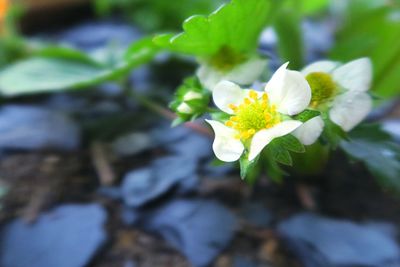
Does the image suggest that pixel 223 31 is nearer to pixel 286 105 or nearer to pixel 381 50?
pixel 286 105

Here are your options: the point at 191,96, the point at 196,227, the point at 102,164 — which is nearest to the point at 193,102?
the point at 191,96

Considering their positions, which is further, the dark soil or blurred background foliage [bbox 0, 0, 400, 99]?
blurred background foliage [bbox 0, 0, 400, 99]

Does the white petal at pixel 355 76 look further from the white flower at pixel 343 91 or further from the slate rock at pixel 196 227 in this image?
the slate rock at pixel 196 227

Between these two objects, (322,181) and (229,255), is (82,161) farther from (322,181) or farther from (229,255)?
(322,181)

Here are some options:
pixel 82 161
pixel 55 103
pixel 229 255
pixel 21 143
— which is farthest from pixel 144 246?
pixel 55 103

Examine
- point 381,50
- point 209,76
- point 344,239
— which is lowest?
point 344,239

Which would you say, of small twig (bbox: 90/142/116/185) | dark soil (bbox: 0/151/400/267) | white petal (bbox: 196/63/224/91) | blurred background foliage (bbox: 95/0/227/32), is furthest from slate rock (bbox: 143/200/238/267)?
blurred background foliage (bbox: 95/0/227/32)

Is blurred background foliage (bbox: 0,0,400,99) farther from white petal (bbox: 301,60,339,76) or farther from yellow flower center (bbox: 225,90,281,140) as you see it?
yellow flower center (bbox: 225,90,281,140)
